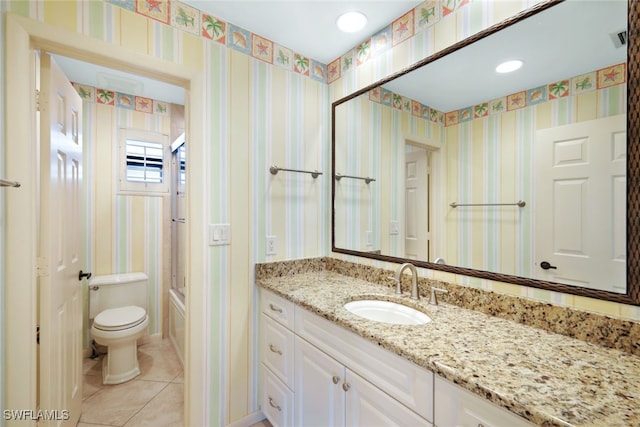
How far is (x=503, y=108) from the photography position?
1190mm

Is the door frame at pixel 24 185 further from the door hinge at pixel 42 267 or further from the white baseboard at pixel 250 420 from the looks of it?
the white baseboard at pixel 250 420

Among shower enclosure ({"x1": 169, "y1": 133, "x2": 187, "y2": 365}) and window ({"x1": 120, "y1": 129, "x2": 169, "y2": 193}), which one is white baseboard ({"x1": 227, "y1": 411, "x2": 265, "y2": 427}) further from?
window ({"x1": 120, "y1": 129, "x2": 169, "y2": 193})

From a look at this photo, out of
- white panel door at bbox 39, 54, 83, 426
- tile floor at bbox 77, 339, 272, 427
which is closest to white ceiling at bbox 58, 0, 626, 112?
white panel door at bbox 39, 54, 83, 426

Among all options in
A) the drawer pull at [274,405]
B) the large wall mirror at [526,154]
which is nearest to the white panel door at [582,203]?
the large wall mirror at [526,154]

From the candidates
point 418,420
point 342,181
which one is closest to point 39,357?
point 418,420

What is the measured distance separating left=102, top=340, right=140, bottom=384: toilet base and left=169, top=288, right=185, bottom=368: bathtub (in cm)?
32

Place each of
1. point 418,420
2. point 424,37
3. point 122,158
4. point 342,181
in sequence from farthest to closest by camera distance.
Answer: point 122,158, point 342,181, point 424,37, point 418,420

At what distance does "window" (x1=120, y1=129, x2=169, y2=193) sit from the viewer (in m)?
2.70

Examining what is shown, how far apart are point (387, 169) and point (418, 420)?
4.07 feet

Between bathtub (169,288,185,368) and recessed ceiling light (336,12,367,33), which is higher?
recessed ceiling light (336,12,367,33)

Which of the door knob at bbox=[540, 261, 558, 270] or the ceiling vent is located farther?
the door knob at bbox=[540, 261, 558, 270]

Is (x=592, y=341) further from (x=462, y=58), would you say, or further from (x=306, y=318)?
(x=462, y=58)

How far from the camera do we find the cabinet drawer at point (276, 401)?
146cm

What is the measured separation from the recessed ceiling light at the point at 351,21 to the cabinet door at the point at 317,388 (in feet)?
5.57
